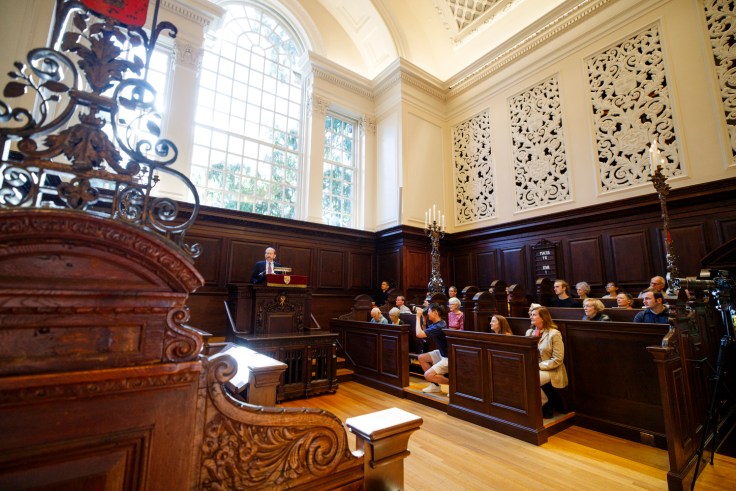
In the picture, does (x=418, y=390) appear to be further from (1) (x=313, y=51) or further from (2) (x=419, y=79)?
(1) (x=313, y=51)

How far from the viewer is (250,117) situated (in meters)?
7.83

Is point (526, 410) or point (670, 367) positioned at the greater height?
point (670, 367)

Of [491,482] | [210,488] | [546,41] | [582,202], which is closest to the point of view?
[210,488]

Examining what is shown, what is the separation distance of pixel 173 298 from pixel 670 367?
131 inches

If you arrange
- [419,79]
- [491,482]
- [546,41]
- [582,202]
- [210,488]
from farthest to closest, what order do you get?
[419,79] < [546,41] < [582,202] < [491,482] < [210,488]

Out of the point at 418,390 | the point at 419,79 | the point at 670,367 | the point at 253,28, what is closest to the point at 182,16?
the point at 253,28

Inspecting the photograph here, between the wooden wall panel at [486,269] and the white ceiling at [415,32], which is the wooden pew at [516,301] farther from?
the white ceiling at [415,32]

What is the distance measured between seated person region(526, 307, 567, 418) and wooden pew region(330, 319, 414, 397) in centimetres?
170

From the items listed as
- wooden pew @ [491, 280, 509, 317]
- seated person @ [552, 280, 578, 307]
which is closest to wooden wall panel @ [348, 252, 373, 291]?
wooden pew @ [491, 280, 509, 317]

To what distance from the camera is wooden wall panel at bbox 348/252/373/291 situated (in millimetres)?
7961

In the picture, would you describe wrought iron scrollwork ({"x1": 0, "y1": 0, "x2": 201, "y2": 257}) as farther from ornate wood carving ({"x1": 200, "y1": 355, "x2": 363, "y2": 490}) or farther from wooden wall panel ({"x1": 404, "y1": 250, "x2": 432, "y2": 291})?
wooden wall panel ({"x1": 404, "y1": 250, "x2": 432, "y2": 291})

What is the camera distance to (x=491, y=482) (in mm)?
2510

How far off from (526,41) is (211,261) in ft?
26.1

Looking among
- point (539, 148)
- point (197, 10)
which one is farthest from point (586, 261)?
point (197, 10)
